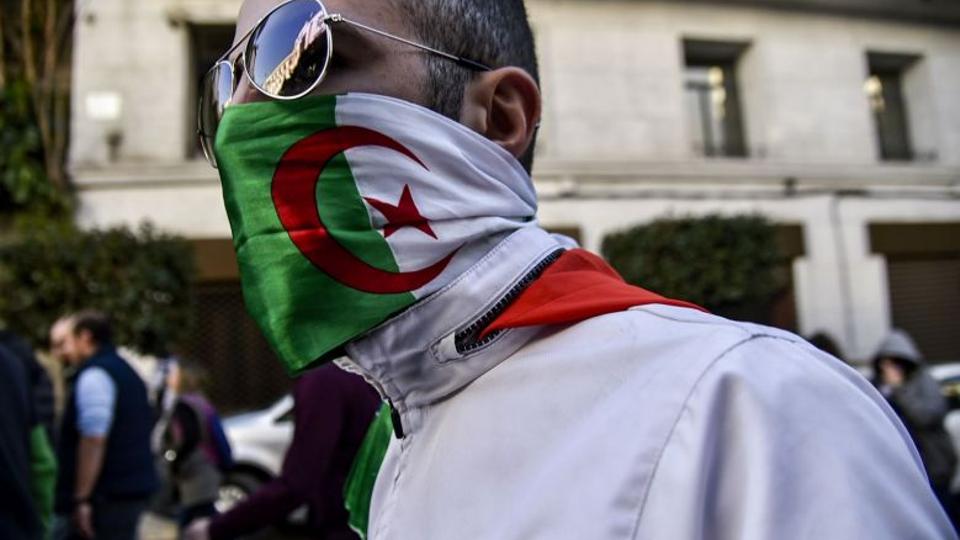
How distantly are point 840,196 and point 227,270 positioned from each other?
31.3 feet

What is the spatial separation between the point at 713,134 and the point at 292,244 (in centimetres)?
1268

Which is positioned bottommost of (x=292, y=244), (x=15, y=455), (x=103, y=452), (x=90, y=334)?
(x=103, y=452)

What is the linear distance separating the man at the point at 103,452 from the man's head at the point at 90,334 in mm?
12

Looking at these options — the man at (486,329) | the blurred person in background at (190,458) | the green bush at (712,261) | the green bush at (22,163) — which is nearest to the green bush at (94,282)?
the green bush at (22,163)

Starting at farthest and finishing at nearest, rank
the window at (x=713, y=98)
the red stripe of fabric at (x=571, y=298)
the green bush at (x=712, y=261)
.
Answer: the window at (x=713, y=98)
the green bush at (x=712, y=261)
the red stripe of fabric at (x=571, y=298)

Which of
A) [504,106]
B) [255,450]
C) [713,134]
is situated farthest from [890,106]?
[504,106]

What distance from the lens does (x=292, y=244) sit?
3.84ft

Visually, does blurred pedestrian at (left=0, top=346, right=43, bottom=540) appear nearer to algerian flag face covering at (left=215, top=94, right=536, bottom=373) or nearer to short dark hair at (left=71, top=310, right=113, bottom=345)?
short dark hair at (left=71, top=310, right=113, bottom=345)

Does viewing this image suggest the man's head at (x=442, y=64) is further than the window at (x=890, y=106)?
No

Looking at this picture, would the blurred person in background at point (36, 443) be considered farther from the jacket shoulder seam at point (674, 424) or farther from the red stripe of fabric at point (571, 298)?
the jacket shoulder seam at point (674, 424)

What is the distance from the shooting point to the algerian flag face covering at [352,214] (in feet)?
3.76

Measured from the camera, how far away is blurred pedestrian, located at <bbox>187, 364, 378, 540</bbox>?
9.21ft

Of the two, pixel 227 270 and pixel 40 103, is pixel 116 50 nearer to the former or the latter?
pixel 40 103

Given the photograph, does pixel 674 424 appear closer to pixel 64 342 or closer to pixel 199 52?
pixel 64 342
